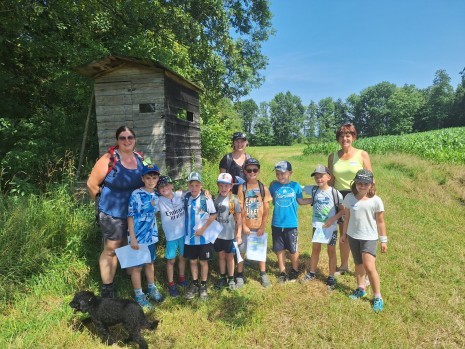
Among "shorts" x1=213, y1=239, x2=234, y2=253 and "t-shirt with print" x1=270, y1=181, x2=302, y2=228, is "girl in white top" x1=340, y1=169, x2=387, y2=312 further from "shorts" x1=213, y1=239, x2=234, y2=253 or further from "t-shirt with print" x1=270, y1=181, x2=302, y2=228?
"shorts" x1=213, y1=239, x2=234, y2=253

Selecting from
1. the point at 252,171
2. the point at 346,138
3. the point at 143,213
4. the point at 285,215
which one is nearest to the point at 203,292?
the point at 143,213

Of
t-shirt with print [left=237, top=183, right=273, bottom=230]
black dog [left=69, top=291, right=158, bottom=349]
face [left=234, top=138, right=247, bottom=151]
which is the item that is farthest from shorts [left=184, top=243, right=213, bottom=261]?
face [left=234, top=138, right=247, bottom=151]

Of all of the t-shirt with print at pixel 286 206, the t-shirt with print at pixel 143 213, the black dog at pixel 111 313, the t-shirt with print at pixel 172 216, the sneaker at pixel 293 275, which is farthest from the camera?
the sneaker at pixel 293 275

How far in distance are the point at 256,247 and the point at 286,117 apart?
306ft

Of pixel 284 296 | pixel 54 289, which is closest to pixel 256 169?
pixel 284 296

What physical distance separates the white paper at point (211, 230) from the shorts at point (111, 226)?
984mm

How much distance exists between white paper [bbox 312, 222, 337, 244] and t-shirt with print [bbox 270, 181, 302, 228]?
12.4 inches

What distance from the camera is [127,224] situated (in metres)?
3.66

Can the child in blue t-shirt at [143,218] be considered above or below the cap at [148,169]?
below

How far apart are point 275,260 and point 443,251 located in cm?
326

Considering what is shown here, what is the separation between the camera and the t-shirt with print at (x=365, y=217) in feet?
12.3

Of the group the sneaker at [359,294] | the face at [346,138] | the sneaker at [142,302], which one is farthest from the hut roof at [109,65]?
the sneaker at [359,294]

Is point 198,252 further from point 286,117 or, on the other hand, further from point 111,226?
point 286,117

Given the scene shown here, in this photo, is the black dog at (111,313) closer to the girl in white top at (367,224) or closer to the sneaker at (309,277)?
the sneaker at (309,277)
